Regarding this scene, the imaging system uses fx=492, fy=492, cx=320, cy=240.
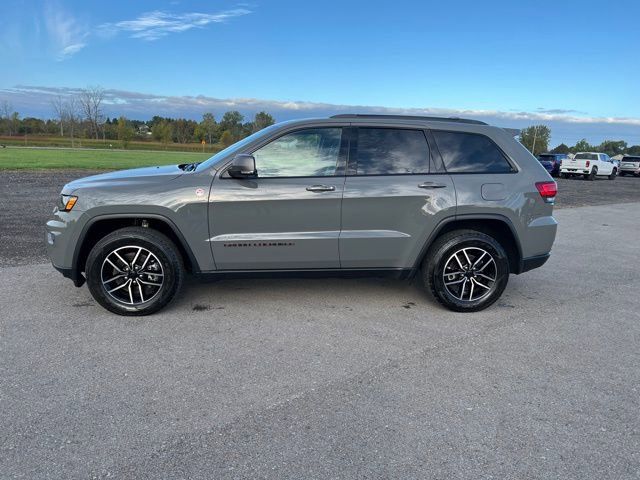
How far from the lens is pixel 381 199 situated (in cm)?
455

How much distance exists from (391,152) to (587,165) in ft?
102

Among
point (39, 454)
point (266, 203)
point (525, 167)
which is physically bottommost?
point (39, 454)

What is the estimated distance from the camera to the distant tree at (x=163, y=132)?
93.5m

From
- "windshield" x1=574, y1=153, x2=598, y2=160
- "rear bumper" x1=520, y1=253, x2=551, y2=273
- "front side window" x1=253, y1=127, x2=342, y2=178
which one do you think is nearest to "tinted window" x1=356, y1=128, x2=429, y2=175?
"front side window" x1=253, y1=127, x2=342, y2=178

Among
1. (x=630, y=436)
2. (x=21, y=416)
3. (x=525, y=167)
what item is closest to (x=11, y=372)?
(x=21, y=416)

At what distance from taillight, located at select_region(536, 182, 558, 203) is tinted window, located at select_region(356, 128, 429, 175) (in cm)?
116

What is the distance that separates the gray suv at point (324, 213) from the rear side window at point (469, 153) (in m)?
0.01

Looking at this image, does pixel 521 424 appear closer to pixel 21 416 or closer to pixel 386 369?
pixel 386 369

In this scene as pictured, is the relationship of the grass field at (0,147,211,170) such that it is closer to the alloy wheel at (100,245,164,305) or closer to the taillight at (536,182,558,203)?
the alloy wheel at (100,245,164,305)

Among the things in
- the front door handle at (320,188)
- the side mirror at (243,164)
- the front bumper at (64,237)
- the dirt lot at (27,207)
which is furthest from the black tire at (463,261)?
→ the dirt lot at (27,207)

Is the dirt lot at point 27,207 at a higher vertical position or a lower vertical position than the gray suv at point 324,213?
lower

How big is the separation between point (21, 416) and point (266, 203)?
7.94 feet

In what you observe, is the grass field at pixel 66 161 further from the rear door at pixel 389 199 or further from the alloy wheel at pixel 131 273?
the rear door at pixel 389 199

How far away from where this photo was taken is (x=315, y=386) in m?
3.32
